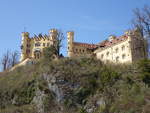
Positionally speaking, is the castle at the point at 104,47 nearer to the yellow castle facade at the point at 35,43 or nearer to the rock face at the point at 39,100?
the yellow castle facade at the point at 35,43

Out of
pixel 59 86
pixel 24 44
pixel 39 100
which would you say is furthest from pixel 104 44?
pixel 39 100

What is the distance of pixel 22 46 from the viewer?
71875mm

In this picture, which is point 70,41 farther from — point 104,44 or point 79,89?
point 79,89

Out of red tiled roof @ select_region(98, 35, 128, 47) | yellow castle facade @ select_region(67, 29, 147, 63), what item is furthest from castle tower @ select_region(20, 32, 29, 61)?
red tiled roof @ select_region(98, 35, 128, 47)

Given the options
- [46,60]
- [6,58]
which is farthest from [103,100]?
[6,58]

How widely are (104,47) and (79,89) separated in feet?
83.2

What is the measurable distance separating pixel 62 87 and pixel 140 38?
67.0 ft

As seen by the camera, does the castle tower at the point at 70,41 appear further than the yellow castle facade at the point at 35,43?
No

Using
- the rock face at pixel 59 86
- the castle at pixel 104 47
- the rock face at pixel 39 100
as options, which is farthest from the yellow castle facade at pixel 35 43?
the rock face at pixel 39 100

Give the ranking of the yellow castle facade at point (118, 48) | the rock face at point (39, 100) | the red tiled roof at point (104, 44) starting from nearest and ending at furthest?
the rock face at point (39, 100) → the yellow castle facade at point (118, 48) → the red tiled roof at point (104, 44)

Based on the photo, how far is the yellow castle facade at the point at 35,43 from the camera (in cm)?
7125

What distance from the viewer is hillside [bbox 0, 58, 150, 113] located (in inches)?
1423

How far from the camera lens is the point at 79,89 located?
4059 cm

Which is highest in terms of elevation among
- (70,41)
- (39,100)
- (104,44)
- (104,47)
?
(70,41)
